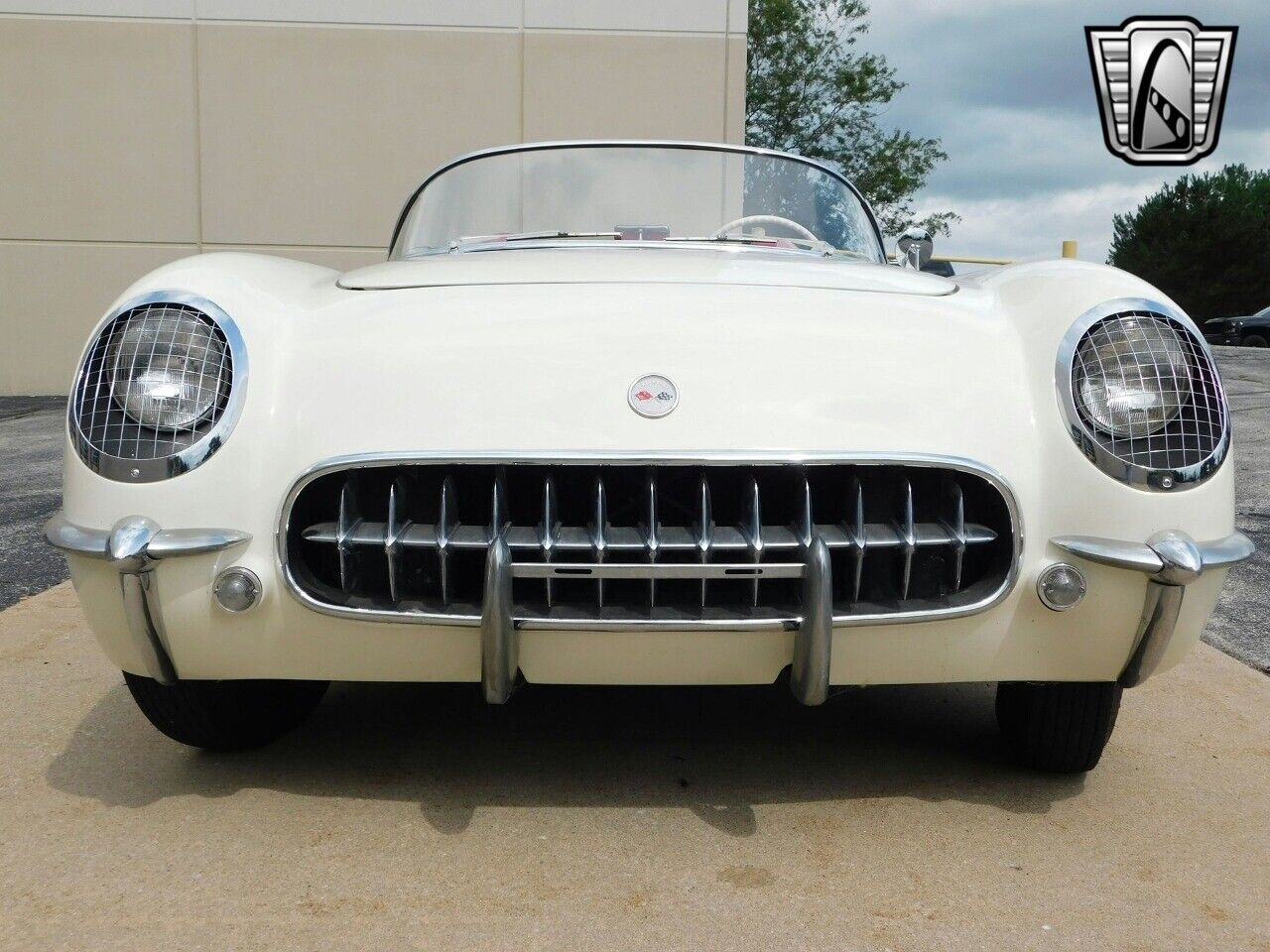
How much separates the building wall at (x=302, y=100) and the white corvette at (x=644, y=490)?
27.8 ft

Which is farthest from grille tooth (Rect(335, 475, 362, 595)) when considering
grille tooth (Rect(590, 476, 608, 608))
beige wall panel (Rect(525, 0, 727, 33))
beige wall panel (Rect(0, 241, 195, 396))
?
beige wall panel (Rect(0, 241, 195, 396))

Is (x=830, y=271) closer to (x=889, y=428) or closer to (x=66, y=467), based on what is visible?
(x=889, y=428)

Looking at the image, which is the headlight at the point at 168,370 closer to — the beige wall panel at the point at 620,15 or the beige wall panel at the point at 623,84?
the beige wall panel at the point at 623,84

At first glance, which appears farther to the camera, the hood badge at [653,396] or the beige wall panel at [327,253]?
the beige wall panel at [327,253]

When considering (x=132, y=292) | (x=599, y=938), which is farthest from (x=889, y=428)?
(x=132, y=292)

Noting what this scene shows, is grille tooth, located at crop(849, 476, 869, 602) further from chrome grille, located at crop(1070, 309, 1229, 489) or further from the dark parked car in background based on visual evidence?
the dark parked car in background

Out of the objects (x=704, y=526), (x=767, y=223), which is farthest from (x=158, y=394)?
(x=767, y=223)

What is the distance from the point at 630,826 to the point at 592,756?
328mm

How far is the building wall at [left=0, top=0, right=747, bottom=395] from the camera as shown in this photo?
10219mm

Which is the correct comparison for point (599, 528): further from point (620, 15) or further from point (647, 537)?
point (620, 15)

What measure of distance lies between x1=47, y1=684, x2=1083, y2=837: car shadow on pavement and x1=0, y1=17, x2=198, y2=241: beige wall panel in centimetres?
889

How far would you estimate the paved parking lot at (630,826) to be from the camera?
5.58 ft

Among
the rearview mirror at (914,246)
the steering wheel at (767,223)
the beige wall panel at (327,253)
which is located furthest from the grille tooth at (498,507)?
the beige wall panel at (327,253)

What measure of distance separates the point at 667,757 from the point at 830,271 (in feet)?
3.29
